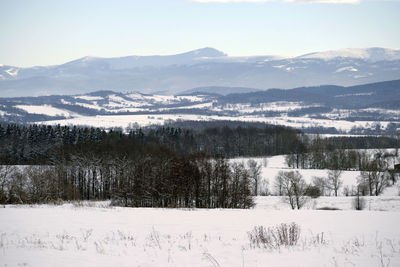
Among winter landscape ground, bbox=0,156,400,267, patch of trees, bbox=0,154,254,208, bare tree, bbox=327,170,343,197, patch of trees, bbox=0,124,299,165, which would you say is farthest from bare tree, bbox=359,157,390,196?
winter landscape ground, bbox=0,156,400,267

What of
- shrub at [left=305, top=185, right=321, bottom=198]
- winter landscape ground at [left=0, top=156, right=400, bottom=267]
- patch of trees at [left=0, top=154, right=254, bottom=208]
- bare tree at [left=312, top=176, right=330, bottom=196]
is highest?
winter landscape ground at [left=0, top=156, right=400, bottom=267]

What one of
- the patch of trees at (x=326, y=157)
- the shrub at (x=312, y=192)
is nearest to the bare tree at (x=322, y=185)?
the shrub at (x=312, y=192)

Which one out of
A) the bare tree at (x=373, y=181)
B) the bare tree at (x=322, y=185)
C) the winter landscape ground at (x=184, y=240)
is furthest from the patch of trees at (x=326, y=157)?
the winter landscape ground at (x=184, y=240)

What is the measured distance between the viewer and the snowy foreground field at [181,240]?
1311cm

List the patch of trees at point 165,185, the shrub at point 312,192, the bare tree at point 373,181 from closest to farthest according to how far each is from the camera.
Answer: the patch of trees at point 165,185, the shrub at point 312,192, the bare tree at point 373,181

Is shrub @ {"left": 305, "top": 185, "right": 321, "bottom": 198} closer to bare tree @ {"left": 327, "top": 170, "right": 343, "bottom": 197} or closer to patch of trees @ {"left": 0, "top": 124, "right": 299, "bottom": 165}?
bare tree @ {"left": 327, "top": 170, "right": 343, "bottom": 197}

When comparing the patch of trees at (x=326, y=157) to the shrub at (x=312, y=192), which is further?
the patch of trees at (x=326, y=157)

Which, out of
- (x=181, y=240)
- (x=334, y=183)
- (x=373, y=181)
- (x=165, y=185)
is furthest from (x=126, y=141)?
(x=181, y=240)

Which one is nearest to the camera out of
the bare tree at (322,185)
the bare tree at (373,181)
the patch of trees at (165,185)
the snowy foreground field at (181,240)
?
the snowy foreground field at (181,240)

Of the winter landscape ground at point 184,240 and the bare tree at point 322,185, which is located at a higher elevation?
the winter landscape ground at point 184,240

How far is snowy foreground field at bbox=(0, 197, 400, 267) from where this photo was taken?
13.1 m

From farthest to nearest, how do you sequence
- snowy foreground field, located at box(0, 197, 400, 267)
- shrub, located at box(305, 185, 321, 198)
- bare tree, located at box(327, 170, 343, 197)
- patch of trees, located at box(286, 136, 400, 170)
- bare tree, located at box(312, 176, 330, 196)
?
patch of trees, located at box(286, 136, 400, 170) < bare tree, located at box(312, 176, 330, 196) < bare tree, located at box(327, 170, 343, 197) < shrub, located at box(305, 185, 321, 198) < snowy foreground field, located at box(0, 197, 400, 267)

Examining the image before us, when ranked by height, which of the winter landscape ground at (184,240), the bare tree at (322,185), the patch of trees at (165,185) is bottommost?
the bare tree at (322,185)

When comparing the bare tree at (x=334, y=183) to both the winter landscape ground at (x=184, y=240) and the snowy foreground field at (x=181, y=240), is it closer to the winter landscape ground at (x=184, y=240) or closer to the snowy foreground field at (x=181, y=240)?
the winter landscape ground at (x=184, y=240)
